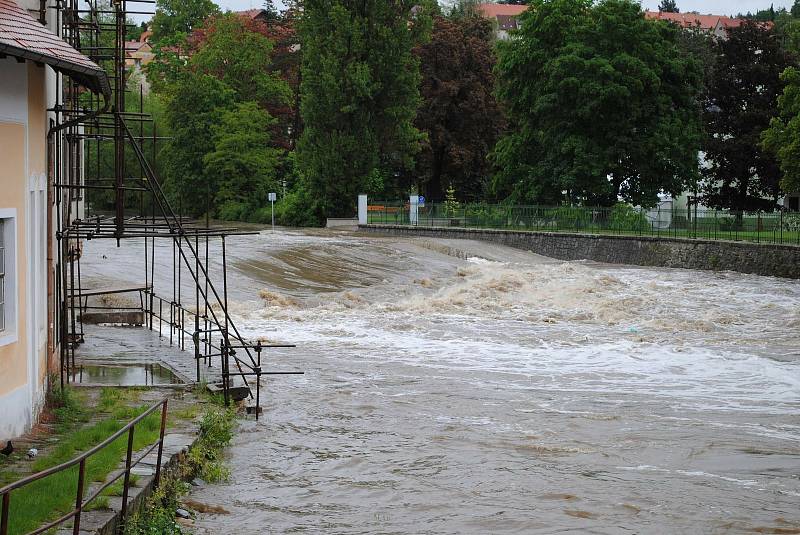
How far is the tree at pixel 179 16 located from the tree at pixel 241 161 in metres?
26.7

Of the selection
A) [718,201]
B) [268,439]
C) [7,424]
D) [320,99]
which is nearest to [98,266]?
[268,439]

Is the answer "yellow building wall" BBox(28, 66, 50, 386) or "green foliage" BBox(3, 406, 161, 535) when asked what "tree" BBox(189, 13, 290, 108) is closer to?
"yellow building wall" BBox(28, 66, 50, 386)

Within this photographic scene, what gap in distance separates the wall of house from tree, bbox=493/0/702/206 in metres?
→ 46.5

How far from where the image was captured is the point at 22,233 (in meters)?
12.2

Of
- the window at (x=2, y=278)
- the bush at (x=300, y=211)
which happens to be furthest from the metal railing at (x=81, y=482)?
the bush at (x=300, y=211)

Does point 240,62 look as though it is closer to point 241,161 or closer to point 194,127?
point 194,127

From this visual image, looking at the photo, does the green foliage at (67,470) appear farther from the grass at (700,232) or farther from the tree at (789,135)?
the tree at (789,135)

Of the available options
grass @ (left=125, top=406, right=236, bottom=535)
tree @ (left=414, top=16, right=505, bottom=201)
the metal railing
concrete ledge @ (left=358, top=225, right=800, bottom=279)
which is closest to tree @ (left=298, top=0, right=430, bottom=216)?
tree @ (left=414, top=16, right=505, bottom=201)

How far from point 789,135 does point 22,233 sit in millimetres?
44293

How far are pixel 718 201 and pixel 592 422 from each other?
52.8 meters

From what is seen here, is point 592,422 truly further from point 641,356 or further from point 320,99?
point 320,99

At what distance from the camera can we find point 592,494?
12.3 meters

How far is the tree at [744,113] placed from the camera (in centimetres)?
6272

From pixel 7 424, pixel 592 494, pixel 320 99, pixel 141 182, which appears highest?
pixel 320 99
